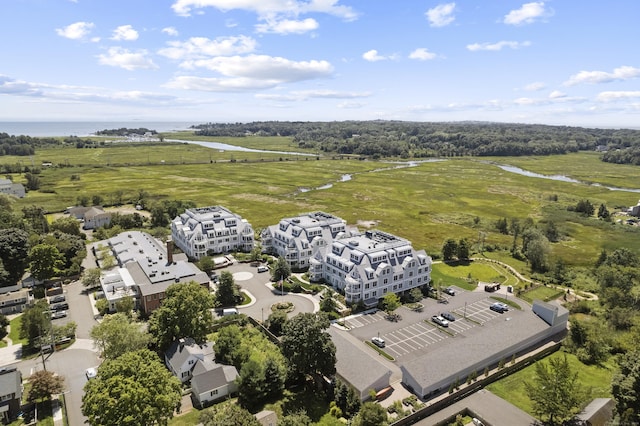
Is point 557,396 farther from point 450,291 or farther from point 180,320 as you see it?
point 180,320

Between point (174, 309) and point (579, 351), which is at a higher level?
point (174, 309)

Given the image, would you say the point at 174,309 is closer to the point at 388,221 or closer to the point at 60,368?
the point at 60,368

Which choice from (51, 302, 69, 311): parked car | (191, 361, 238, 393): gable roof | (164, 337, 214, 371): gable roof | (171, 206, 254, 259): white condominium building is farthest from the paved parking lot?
(51, 302, 69, 311): parked car

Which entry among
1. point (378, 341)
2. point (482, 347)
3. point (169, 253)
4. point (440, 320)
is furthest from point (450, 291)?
point (169, 253)

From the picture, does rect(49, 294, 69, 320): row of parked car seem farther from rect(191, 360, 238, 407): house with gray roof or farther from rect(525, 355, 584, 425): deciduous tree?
rect(525, 355, 584, 425): deciduous tree

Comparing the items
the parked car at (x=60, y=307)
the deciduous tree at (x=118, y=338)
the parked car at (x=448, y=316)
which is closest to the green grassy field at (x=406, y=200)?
the parked car at (x=448, y=316)

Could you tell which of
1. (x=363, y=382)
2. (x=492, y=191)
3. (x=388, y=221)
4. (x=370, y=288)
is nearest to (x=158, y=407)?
(x=363, y=382)

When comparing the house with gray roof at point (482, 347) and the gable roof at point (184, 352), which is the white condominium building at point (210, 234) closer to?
the gable roof at point (184, 352)
